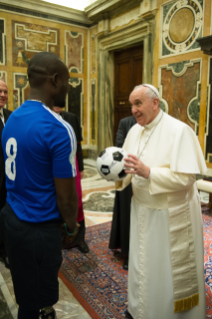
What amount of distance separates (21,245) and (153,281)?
3.21ft

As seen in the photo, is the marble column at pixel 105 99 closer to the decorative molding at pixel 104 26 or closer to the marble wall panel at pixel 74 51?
the decorative molding at pixel 104 26

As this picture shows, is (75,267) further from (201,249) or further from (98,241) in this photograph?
(201,249)

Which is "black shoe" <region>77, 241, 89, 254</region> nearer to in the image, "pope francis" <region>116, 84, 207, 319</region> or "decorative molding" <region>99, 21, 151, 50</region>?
"pope francis" <region>116, 84, 207, 319</region>

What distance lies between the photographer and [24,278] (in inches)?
55.2

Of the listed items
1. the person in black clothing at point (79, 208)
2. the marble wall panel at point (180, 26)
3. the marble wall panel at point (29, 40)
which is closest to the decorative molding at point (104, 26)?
the marble wall panel at point (29, 40)

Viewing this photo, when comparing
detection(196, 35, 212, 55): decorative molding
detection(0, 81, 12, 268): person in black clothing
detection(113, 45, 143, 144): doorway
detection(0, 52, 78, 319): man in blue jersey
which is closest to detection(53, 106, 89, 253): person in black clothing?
detection(0, 81, 12, 268): person in black clothing

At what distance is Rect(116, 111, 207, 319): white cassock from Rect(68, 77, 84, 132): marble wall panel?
291 inches

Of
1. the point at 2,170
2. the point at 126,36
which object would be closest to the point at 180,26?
the point at 126,36

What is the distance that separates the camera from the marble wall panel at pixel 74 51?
867 centimetres

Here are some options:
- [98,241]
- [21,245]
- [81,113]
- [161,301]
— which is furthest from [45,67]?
[81,113]

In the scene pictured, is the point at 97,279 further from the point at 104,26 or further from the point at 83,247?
the point at 104,26

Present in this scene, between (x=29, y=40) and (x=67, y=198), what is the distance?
795 cm

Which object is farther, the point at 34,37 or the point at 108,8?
the point at 34,37

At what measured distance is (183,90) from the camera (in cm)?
581
